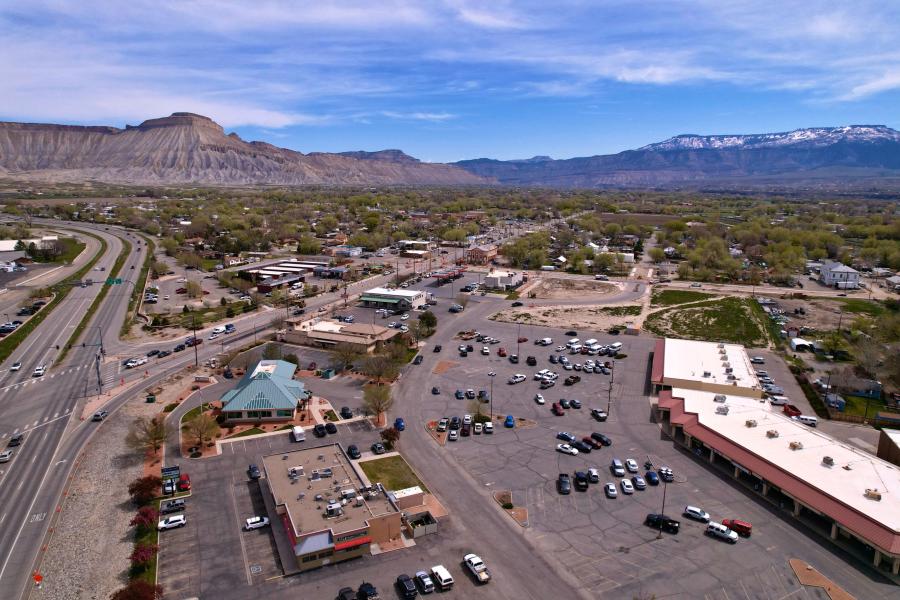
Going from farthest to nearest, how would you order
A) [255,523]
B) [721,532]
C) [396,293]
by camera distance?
[396,293] → [255,523] → [721,532]

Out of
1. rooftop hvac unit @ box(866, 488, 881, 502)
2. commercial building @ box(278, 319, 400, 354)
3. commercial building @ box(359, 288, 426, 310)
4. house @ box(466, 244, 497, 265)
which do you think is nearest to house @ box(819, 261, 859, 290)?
house @ box(466, 244, 497, 265)

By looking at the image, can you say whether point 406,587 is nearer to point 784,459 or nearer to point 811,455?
point 784,459

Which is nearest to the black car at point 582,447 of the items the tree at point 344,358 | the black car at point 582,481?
the black car at point 582,481

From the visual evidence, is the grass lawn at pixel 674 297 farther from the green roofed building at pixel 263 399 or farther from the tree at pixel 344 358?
the green roofed building at pixel 263 399

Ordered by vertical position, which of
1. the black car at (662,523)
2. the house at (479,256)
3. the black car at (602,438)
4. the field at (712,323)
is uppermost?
the house at (479,256)

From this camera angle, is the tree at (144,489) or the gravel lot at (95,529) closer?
the gravel lot at (95,529)

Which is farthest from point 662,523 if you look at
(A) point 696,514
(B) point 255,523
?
(B) point 255,523
